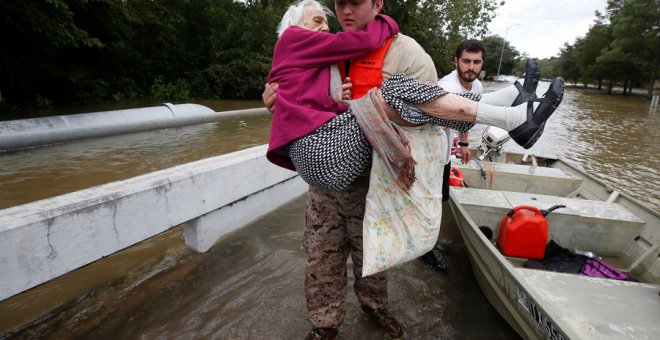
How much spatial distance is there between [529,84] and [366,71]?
663 mm

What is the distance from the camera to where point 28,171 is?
4680 mm

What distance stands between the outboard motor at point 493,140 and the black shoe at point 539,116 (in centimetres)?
424

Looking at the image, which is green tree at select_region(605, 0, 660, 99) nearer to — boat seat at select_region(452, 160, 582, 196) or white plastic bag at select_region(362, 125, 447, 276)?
boat seat at select_region(452, 160, 582, 196)

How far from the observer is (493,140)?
5.43m

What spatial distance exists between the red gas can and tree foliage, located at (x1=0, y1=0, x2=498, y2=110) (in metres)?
10.4

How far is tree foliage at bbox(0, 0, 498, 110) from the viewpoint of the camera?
9.95m

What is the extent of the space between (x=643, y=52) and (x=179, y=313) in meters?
40.5

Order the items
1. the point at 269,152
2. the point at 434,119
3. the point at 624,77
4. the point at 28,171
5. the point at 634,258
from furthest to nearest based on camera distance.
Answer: the point at 624,77 → the point at 28,171 → the point at 634,258 → the point at 269,152 → the point at 434,119

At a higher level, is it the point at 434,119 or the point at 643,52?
the point at 643,52

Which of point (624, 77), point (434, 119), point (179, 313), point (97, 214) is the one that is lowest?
point (179, 313)

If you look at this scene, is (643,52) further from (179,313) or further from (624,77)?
(179,313)

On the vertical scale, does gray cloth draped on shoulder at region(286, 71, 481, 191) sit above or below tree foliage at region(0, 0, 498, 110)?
below

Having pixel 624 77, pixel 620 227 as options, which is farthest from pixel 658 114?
pixel 620 227

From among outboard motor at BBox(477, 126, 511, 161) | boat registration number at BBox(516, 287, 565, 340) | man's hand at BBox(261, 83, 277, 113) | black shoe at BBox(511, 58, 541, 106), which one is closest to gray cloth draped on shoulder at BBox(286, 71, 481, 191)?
black shoe at BBox(511, 58, 541, 106)
